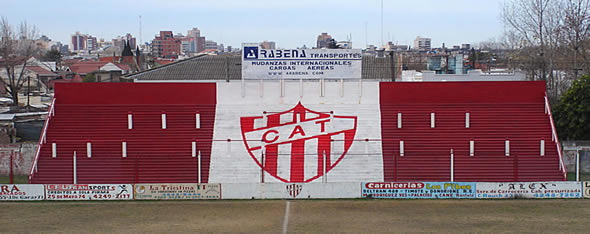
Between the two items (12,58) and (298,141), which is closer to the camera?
(298,141)

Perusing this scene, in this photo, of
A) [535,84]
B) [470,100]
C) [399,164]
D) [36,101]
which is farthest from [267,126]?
[36,101]

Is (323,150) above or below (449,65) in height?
below

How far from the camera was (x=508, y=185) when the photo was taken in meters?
32.3

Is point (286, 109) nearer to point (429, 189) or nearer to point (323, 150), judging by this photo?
point (323, 150)

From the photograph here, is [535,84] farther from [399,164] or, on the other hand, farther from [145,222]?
[145,222]

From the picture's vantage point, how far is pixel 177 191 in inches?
1284

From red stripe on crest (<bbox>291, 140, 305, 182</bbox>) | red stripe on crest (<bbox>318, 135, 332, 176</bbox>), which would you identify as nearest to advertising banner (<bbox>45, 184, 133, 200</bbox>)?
red stripe on crest (<bbox>291, 140, 305, 182</bbox>)

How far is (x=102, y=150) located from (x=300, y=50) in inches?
543

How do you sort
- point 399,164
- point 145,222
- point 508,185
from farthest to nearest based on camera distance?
point 399,164
point 508,185
point 145,222

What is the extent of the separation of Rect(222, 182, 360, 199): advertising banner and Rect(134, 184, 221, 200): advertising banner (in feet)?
2.09

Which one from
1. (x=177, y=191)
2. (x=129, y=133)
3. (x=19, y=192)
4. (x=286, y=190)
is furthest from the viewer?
(x=129, y=133)

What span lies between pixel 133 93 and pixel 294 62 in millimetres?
10508

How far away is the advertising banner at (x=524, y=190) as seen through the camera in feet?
106

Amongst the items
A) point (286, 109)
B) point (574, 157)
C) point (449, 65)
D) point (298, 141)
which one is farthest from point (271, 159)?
point (449, 65)
